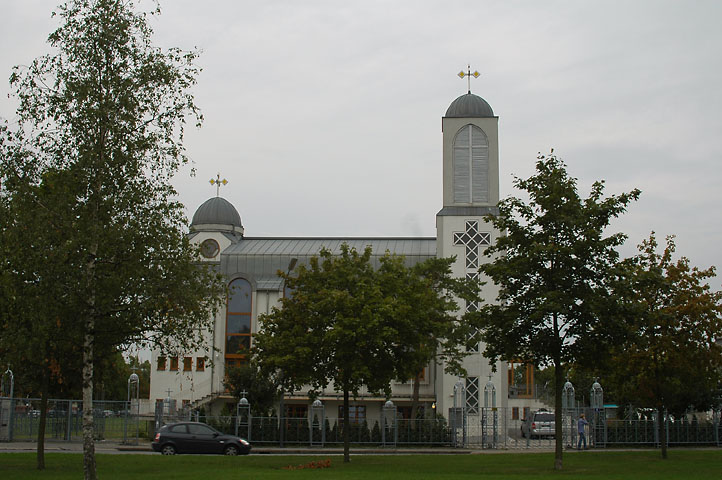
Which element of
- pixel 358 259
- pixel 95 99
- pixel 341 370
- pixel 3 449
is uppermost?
pixel 95 99

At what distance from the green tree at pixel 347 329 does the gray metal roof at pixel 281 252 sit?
2430 cm

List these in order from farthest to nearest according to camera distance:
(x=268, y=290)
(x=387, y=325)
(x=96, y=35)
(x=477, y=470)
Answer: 1. (x=268, y=290)
2. (x=387, y=325)
3. (x=477, y=470)
4. (x=96, y=35)

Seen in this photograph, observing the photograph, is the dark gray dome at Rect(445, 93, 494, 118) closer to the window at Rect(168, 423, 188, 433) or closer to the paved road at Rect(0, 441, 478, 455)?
the paved road at Rect(0, 441, 478, 455)

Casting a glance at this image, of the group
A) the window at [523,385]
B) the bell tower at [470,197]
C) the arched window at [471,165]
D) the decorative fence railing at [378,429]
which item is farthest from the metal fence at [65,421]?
the arched window at [471,165]

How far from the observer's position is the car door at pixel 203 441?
105 ft

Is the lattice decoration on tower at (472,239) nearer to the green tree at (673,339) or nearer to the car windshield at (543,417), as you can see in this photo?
the car windshield at (543,417)

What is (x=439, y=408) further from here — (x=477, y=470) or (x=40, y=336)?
(x=40, y=336)

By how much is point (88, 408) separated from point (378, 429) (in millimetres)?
22610

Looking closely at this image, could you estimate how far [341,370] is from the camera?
29.0 metres

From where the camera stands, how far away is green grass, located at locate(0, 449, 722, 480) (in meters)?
21.4

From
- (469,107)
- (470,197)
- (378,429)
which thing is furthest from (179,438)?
(469,107)

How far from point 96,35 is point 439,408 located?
3514 cm

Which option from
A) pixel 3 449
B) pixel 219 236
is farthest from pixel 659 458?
pixel 219 236

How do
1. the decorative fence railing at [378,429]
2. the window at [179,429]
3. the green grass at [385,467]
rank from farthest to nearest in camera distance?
1. the decorative fence railing at [378,429]
2. the window at [179,429]
3. the green grass at [385,467]
